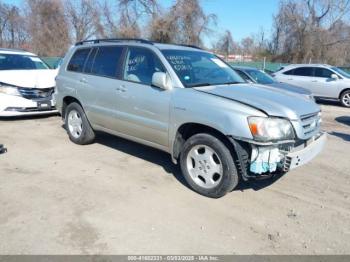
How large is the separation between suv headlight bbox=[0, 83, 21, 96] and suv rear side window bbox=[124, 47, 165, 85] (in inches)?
165

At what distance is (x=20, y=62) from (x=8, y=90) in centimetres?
180

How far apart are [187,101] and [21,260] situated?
2450 millimetres

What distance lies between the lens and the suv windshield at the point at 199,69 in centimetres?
477

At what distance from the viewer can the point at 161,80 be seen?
14.8 feet

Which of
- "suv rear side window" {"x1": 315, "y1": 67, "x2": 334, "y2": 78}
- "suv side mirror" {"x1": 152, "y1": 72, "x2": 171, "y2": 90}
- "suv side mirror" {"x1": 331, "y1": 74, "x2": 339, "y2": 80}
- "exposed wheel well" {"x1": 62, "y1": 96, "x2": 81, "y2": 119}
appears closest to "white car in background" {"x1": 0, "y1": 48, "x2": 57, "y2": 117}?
"exposed wheel well" {"x1": 62, "y1": 96, "x2": 81, "y2": 119}

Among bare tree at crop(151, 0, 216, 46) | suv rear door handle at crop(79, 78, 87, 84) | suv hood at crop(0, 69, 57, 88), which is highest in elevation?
bare tree at crop(151, 0, 216, 46)

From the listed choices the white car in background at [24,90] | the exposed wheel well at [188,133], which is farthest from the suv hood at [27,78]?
the exposed wheel well at [188,133]

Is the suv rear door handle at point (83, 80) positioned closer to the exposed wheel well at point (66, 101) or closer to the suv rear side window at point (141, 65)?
the exposed wheel well at point (66, 101)

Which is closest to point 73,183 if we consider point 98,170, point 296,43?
point 98,170

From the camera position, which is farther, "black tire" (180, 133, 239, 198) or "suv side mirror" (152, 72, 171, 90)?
"suv side mirror" (152, 72, 171, 90)

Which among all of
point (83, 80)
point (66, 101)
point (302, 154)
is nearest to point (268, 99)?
point (302, 154)

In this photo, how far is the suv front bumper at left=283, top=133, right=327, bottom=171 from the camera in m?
3.90

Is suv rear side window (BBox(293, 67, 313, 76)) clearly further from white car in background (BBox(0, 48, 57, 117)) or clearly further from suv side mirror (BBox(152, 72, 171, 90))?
suv side mirror (BBox(152, 72, 171, 90))

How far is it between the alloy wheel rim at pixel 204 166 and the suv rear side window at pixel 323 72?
1146 centimetres
